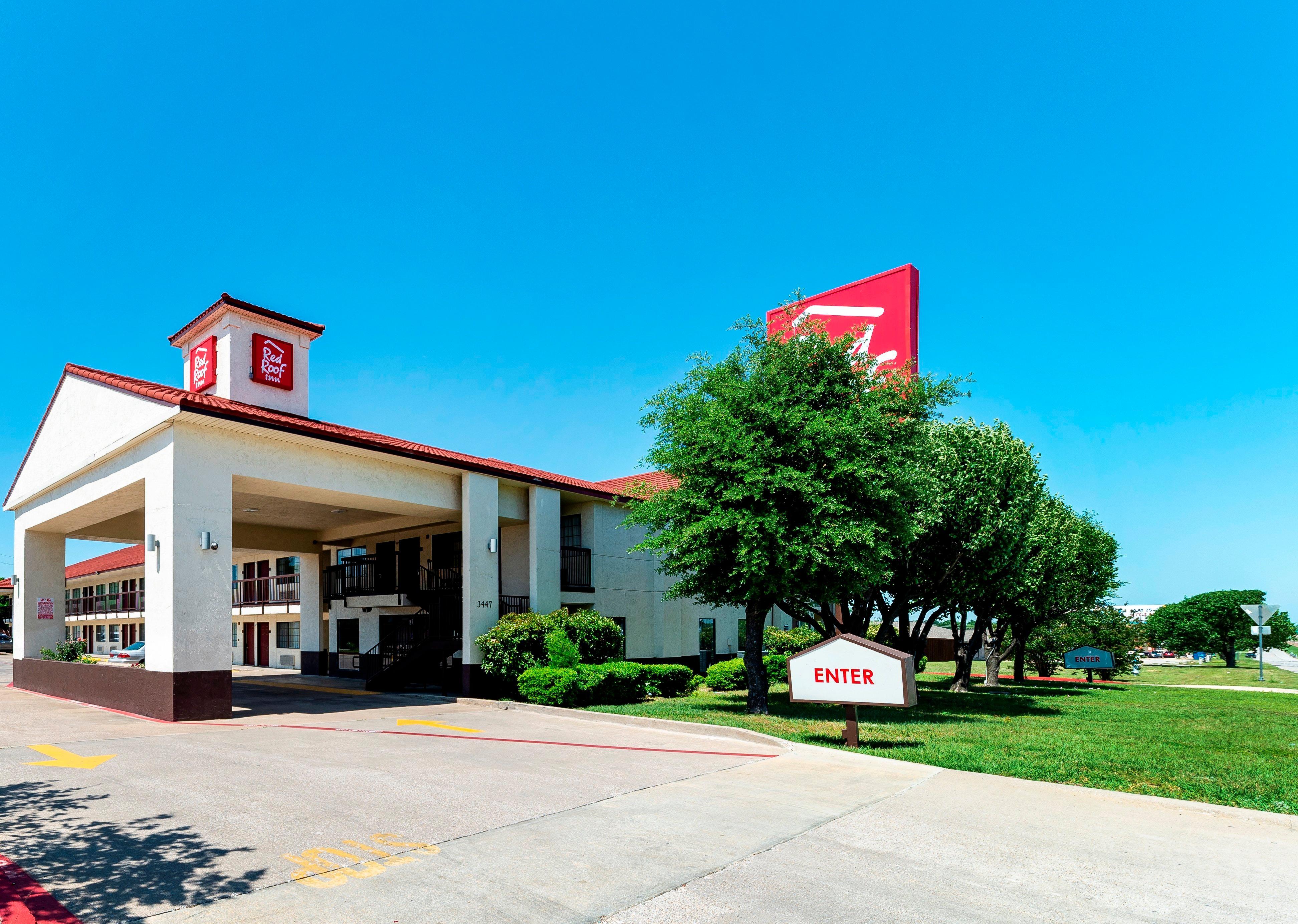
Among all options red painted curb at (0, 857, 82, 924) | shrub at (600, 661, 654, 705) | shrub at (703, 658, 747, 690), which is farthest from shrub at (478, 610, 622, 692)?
red painted curb at (0, 857, 82, 924)

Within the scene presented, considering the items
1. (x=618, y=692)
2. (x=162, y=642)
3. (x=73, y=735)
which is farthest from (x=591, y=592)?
(x=73, y=735)

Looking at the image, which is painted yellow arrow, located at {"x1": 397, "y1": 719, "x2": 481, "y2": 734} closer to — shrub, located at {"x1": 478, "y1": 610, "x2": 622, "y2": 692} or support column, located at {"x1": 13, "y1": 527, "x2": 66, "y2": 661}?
shrub, located at {"x1": 478, "y1": 610, "x2": 622, "y2": 692}

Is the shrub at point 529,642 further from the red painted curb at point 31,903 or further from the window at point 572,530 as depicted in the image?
the red painted curb at point 31,903

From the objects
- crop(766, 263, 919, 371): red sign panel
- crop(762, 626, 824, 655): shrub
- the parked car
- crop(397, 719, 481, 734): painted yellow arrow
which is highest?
crop(766, 263, 919, 371): red sign panel

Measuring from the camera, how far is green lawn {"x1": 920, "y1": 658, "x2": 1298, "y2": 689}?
122 ft

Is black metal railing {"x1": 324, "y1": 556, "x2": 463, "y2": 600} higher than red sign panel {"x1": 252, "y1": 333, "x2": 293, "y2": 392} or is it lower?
lower

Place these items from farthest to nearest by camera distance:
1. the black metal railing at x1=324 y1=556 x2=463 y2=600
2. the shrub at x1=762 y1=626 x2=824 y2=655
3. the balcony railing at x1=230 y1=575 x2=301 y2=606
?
the balcony railing at x1=230 y1=575 x2=301 y2=606, the shrub at x1=762 y1=626 x2=824 y2=655, the black metal railing at x1=324 y1=556 x2=463 y2=600

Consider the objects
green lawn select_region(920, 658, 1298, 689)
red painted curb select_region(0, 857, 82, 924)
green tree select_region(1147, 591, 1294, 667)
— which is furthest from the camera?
green tree select_region(1147, 591, 1294, 667)

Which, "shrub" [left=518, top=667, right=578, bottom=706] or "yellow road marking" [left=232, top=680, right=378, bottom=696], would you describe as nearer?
"shrub" [left=518, top=667, right=578, bottom=706]

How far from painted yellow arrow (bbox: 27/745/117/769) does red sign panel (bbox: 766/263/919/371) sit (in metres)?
22.5

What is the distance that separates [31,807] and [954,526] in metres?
18.8

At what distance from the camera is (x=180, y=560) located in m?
16.3

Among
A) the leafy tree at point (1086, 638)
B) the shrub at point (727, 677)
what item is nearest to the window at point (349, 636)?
the shrub at point (727, 677)

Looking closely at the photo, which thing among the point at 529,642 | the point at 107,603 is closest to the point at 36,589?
the point at 529,642
